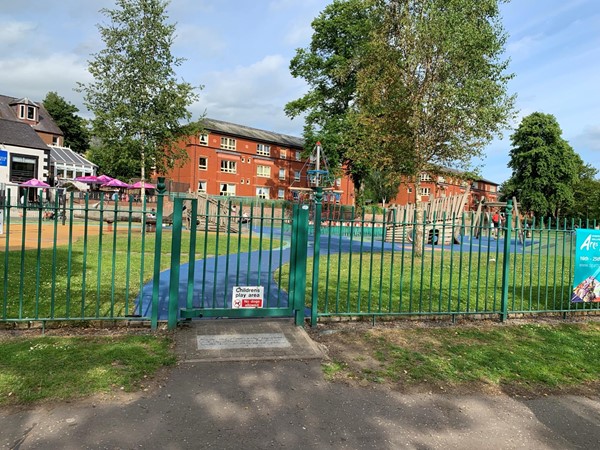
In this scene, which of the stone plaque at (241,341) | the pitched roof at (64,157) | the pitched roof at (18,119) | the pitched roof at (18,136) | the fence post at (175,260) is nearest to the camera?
the stone plaque at (241,341)

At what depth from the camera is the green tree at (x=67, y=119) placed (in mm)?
65250

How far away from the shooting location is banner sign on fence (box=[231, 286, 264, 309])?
5906 millimetres

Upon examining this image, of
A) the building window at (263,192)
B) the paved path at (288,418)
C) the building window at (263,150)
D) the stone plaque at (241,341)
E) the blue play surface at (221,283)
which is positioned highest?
the building window at (263,150)

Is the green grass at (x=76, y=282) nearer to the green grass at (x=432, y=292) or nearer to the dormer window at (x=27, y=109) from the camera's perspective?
the green grass at (x=432, y=292)

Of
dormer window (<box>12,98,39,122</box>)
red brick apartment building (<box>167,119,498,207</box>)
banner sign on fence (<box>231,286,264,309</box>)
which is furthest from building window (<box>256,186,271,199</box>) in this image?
banner sign on fence (<box>231,286,264,309</box>)

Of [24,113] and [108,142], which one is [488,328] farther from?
[24,113]

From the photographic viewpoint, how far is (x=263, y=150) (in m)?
59.4

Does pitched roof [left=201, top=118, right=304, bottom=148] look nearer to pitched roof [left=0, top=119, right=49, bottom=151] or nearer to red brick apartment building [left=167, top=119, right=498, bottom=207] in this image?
red brick apartment building [left=167, top=119, right=498, bottom=207]

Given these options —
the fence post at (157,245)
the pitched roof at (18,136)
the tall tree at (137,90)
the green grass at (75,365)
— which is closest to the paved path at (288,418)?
the green grass at (75,365)

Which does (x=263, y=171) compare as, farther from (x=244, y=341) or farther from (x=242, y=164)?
(x=244, y=341)

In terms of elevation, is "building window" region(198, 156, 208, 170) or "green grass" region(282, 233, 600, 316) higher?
"building window" region(198, 156, 208, 170)

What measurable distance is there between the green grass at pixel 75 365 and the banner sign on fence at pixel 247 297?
3.21ft

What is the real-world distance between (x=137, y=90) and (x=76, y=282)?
A: 838 inches

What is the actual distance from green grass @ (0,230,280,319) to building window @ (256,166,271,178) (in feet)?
149
